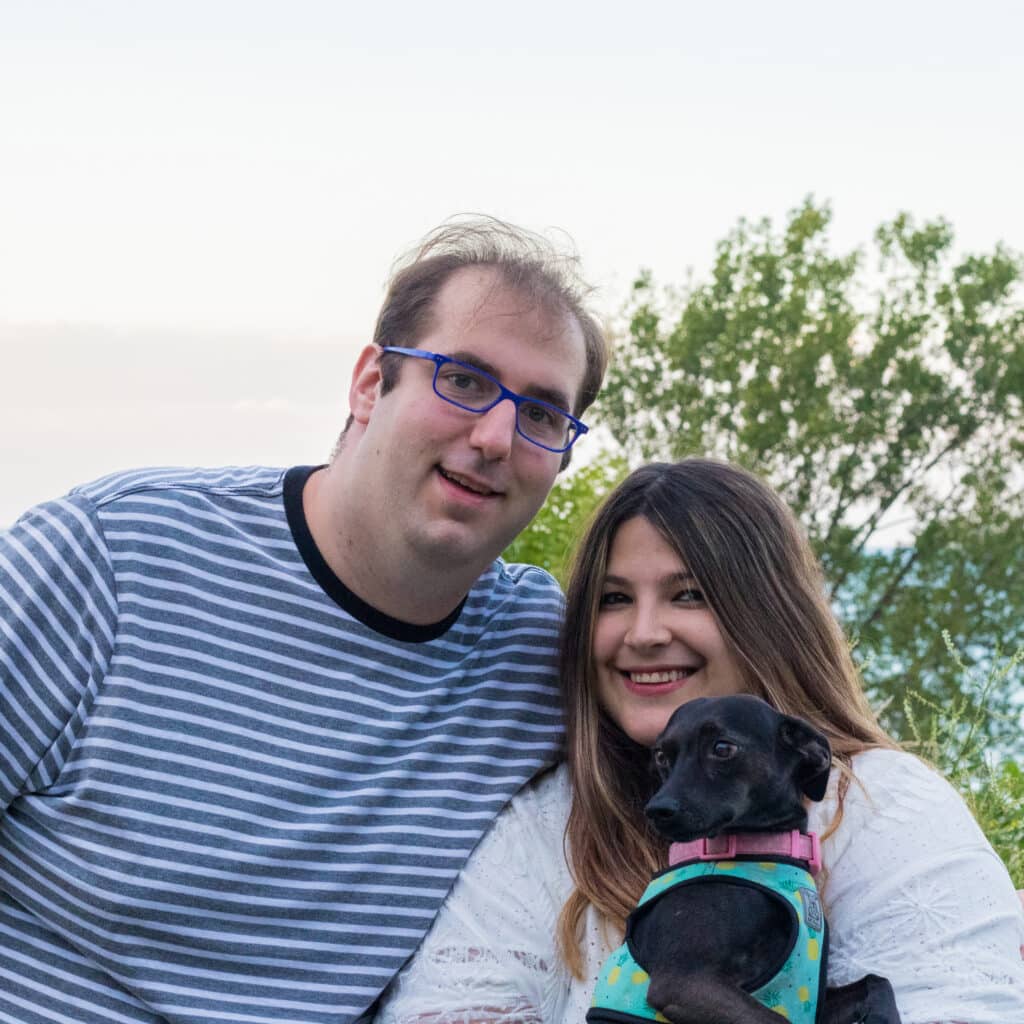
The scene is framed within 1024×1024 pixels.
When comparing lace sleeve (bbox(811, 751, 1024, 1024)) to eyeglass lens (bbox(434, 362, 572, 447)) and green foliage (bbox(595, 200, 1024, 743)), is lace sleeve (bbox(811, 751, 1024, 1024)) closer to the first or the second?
eyeglass lens (bbox(434, 362, 572, 447))

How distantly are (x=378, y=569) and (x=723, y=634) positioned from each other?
855 mm

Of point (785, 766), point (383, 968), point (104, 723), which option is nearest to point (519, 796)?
point (383, 968)

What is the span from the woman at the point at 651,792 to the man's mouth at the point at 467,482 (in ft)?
1.05

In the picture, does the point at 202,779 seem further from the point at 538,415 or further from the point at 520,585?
the point at 538,415

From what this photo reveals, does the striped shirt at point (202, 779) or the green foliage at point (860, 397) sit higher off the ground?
the green foliage at point (860, 397)

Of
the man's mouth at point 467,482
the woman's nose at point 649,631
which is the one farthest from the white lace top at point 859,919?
the man's mouth at point 467,482

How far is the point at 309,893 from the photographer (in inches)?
120

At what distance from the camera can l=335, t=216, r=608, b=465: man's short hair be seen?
3.48 metres

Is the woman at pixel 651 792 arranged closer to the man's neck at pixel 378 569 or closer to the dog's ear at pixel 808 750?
the dog's ear at pixel 808 750

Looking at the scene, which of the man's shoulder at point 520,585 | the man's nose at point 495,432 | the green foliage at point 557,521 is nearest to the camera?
the man's nose at point 495,432

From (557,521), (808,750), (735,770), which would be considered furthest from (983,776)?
A: (557,521)

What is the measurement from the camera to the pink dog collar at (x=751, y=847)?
2648mm

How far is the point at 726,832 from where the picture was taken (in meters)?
2.68

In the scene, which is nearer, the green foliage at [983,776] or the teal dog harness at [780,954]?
the teal dog harness at [780,954]
